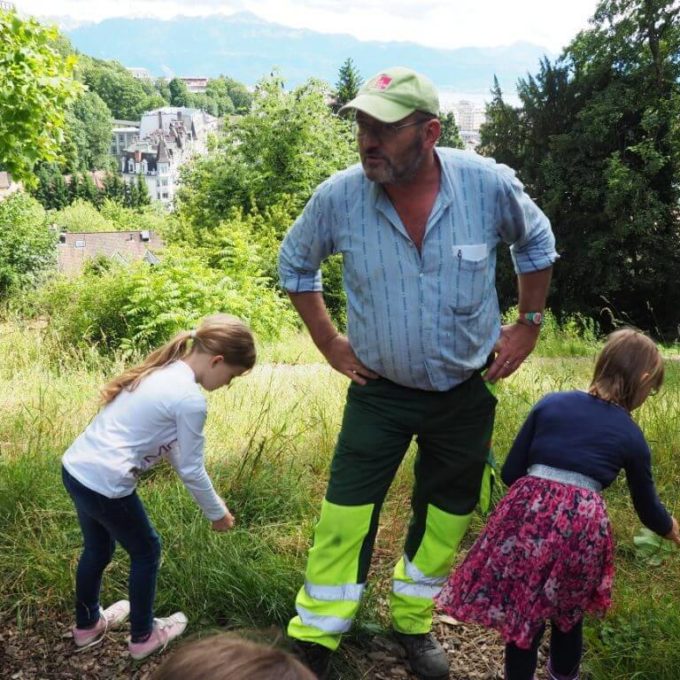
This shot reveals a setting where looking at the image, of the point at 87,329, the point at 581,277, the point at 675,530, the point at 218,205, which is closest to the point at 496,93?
the point at 581,277

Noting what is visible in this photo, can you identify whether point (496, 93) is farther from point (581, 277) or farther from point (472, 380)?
point (472, 380)

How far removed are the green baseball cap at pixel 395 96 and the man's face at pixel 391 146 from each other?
1.5 inches

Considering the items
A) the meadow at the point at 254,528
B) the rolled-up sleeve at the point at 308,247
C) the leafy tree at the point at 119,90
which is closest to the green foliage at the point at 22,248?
the meadow at the point at 254,528

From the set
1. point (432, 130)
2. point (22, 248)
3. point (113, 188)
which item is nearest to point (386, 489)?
point (432, 130)

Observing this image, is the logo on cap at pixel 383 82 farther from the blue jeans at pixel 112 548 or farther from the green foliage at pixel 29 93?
the green foliage at pixel 29 93

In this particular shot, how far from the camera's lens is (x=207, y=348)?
2.61m

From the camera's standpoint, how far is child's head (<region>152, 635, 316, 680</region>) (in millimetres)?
1043

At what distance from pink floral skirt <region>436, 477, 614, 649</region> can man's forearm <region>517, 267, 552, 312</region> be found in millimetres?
752

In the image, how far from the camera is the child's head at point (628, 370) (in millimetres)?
2377

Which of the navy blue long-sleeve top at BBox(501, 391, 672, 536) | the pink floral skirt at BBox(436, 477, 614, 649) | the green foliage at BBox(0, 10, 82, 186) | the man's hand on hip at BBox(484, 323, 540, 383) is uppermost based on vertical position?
the green foliage at BBox(0, 10, 82, 186)

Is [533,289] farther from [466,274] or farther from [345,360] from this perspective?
[345,360]

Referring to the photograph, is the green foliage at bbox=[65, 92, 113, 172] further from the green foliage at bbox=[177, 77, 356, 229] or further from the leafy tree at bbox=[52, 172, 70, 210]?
the green foliage at bbox=[177, 77, 356, 229]

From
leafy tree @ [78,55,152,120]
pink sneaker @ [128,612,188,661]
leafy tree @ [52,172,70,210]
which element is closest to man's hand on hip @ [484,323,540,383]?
pink sneaker @ [128,612,188,661]

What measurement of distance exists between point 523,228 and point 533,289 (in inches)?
11.7
